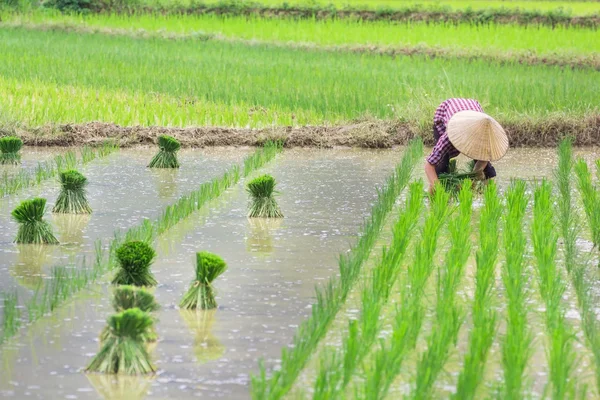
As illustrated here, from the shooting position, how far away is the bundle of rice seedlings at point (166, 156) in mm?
8523

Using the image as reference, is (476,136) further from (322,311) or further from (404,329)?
(404,329)

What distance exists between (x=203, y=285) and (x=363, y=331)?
94 centimetres

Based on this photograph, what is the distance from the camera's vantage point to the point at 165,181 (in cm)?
806

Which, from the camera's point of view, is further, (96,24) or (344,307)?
(96,24)

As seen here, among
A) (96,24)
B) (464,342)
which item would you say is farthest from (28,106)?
(96,24)

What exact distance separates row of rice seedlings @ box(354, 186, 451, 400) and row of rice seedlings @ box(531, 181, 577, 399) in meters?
0.48

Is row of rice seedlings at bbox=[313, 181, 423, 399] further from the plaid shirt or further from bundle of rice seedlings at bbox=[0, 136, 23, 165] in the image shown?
bundle of rice seedlings at bbox=[0, 136, 23, 165]

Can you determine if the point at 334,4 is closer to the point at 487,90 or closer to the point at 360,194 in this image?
the point at 487,90

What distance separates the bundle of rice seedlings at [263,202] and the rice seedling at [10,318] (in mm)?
2378

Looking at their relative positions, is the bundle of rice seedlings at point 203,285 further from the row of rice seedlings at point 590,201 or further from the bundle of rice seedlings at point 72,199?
the row of rice seedlings at point 590,201

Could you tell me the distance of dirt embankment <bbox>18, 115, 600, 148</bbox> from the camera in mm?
9711

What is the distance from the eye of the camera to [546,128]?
10242mm

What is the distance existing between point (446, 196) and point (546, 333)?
86.4 inches

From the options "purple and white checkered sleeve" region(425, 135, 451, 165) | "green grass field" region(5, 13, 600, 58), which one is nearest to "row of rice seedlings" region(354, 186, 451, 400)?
"purple and white checkered sleeve" region(425, 135, 451, 165)
